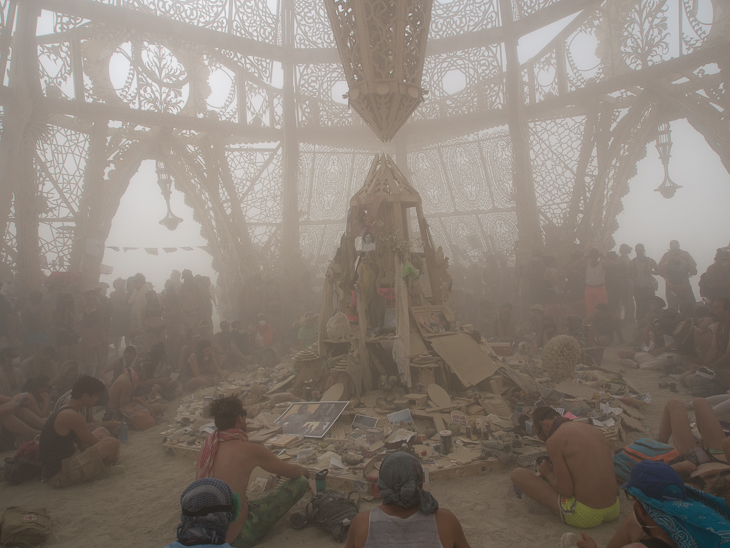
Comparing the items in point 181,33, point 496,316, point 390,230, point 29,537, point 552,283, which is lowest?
point 29,537

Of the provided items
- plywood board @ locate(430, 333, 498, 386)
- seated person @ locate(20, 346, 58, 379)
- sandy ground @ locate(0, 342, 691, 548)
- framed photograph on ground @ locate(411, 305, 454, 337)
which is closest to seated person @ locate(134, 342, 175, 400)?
seated person @ locate(20, 346, 58, 379)

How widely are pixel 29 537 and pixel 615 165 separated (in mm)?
12933

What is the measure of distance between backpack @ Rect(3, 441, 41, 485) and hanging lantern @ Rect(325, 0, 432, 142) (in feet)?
18.2

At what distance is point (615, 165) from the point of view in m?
11.4

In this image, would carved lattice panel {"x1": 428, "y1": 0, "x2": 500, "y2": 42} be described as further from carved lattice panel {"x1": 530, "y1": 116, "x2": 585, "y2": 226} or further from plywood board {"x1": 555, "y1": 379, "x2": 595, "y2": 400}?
plywood board {"x1": 555, "y1": 379, "x2": 595, "y2": 400}

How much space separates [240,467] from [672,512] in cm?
248

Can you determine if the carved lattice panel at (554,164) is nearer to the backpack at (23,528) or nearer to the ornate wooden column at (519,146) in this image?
the ornate wooden column at (519,146)

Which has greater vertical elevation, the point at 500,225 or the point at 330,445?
the point at 500,225

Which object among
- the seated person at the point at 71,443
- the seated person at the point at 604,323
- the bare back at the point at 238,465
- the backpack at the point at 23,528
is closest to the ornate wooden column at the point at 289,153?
the seated person at the point at 604,323

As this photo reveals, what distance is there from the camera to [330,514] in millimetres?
3385

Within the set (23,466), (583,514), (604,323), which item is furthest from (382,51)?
(604,323)

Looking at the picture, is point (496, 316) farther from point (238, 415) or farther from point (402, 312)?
point (238, 415)

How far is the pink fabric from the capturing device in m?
3.06

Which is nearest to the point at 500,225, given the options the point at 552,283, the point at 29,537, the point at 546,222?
the point at 546,222
